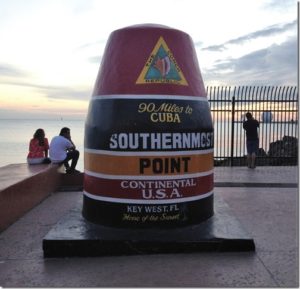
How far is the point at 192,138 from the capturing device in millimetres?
5367

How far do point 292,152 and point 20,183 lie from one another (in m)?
13.9

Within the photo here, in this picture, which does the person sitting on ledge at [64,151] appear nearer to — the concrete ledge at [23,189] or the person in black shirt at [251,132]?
the concrete ledge at [23,189]

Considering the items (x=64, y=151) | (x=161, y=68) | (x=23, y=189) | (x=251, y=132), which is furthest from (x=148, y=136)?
(x=251, y=132)

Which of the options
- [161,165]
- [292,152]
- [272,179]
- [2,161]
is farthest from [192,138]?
[2,161]

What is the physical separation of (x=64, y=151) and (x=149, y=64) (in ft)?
17.2

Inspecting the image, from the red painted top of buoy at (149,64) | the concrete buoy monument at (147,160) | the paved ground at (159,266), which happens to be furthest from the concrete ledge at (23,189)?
the red painted top of buoy at (149,64)

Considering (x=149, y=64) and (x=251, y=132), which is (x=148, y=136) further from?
(x=251, y=132)

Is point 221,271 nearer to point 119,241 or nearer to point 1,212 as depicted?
point 119,241

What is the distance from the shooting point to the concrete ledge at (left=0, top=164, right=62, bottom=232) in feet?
20.3

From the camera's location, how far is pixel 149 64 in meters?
5.30

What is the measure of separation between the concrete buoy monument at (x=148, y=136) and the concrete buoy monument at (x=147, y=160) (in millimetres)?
12

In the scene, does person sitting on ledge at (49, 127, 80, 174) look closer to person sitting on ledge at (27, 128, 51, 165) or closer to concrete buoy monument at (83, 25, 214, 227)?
person sitting on ledge at (27, 128, 51, 165)

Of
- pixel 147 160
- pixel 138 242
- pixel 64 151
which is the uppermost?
pixel 147 160

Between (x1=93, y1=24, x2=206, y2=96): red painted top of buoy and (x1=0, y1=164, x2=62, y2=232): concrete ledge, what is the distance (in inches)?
84.2
